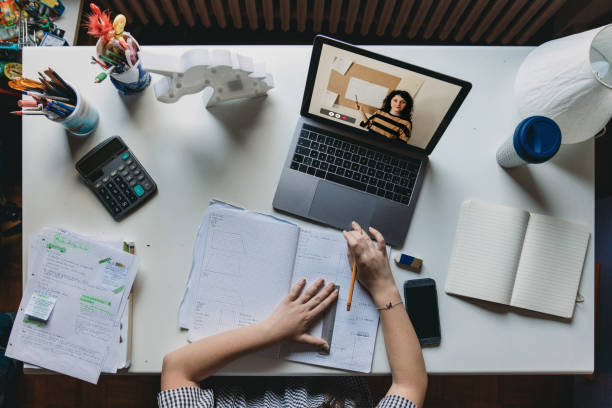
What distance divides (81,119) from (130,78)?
0.13m

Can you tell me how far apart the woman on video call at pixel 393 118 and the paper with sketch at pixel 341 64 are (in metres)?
0.07

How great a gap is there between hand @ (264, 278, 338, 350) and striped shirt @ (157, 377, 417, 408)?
0.17m

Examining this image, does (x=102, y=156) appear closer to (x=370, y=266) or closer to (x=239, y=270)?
(x=239, y=270)

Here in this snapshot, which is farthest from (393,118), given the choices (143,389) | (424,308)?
(143,389)

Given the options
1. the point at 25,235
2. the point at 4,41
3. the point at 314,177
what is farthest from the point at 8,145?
the point at 314,177

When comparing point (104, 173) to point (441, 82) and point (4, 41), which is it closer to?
point (4, 41)

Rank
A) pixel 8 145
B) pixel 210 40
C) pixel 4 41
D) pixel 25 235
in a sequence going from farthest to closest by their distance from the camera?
pixel 210 40, pixel 8 145, pixel 4 41, pixel 25 235

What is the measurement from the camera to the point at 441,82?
0.73 metres

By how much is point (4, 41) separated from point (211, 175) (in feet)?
2.44

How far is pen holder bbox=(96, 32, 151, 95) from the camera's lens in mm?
774

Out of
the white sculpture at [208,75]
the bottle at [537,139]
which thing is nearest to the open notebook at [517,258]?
the bottle at [537,139]

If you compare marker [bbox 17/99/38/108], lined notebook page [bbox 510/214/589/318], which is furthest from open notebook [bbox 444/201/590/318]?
marker [bbox 17/99/38/108]

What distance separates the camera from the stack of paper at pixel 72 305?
0.79m

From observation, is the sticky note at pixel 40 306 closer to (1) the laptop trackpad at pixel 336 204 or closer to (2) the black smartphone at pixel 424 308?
(1) the laptop trackpad at pixel 336 204
